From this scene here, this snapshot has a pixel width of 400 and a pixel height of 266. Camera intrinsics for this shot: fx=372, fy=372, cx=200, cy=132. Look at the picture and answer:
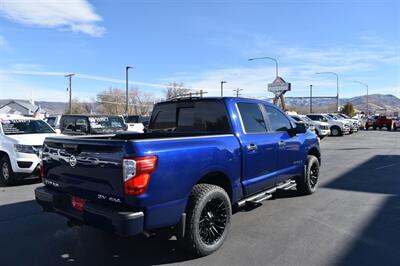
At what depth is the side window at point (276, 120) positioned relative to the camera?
6.43m

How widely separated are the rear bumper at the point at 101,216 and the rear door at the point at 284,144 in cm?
315

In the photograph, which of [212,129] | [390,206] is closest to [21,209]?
[212,129]

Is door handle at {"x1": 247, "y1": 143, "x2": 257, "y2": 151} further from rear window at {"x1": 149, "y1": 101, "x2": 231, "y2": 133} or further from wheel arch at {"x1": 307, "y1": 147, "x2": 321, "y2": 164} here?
wheel arch at {"x1": 307, "y1": 147, "x2": 321, "y2": 164}

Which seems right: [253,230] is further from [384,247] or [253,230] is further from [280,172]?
[384,247]

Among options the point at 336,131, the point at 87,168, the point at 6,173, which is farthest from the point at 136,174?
the point at 336,131

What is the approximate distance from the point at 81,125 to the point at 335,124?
77.4 ft

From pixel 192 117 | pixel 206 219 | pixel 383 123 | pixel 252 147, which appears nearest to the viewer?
pixel 206 219

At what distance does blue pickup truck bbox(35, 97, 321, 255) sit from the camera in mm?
3850

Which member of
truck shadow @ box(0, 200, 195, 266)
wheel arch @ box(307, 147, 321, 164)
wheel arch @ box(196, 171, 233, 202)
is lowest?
truck shadow @ box(0, 200, 195, 266)

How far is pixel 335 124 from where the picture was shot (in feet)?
104

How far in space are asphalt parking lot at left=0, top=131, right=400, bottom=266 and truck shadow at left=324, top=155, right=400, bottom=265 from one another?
0.04ft

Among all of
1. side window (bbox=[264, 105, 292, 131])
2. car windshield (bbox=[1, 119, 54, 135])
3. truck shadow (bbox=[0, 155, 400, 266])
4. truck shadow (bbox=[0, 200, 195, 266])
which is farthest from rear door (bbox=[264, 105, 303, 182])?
car windshield (bbox=[1, 119, 54, 135])

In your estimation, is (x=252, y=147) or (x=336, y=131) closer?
(x=252, y=147)

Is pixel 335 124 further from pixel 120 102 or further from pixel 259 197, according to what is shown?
pixel 120 102
